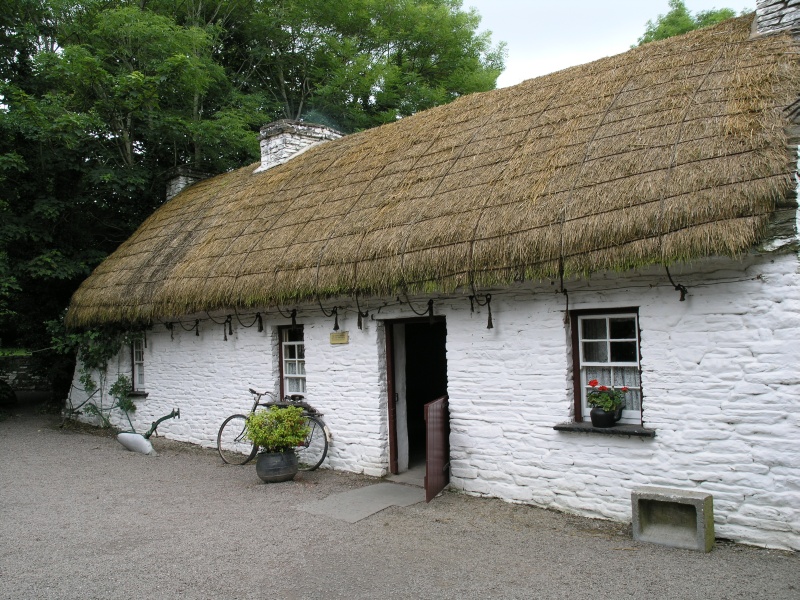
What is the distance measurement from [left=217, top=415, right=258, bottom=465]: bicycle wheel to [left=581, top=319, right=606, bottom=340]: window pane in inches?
218

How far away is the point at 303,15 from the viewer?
21578 mm

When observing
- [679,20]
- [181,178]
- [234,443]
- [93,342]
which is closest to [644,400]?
[234,443]

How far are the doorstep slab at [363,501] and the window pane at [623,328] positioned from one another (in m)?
2.93

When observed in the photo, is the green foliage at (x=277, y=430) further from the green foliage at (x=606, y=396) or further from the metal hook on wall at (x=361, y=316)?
the green foliage at (x=606, y=396)

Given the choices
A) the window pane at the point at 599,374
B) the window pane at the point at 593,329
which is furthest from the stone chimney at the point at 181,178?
the window pane at the point at 599,374

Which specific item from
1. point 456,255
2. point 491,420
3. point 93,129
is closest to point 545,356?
point 491,420

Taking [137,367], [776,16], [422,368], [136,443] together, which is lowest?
[136,443]

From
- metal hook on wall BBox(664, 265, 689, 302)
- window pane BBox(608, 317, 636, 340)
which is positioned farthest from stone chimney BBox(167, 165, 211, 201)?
metal hook on wall BBox(664, 265, 689, 302)

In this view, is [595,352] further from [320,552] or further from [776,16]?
[776,16]

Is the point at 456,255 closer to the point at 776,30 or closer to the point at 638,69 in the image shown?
the point at 638,69

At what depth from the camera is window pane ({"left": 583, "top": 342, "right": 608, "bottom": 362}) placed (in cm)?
667

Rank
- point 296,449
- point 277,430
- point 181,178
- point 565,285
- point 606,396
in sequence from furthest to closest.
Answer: point 181,178 < point 296,449 < point 277,430 < point 565,285 < point 606,396

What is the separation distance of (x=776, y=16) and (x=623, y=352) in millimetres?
4343

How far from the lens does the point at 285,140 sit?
13.5 metres
